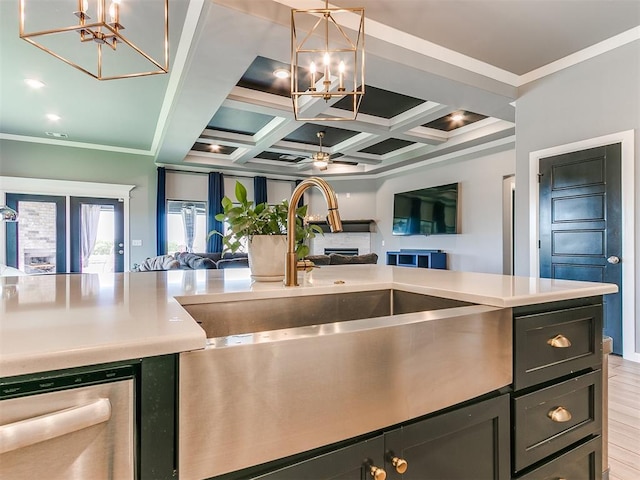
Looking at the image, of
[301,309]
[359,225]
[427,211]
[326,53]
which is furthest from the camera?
[359,225]

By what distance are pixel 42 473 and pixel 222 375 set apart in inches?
10.1

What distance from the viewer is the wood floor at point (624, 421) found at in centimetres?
164

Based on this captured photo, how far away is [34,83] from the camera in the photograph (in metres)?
3.88

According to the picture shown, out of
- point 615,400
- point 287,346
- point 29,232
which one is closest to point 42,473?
point 287,346

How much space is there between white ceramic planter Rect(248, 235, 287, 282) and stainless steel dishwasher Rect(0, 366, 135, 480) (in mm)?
810

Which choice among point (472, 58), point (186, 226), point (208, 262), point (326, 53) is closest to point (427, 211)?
point (472, 58)

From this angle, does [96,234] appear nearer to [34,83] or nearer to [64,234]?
[64,234]

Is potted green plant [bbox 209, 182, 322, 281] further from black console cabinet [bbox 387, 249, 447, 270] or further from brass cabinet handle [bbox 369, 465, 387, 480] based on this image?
black console cabinet [bbox 387, 249, 447, 270]

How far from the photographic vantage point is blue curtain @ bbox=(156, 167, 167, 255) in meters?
6.73

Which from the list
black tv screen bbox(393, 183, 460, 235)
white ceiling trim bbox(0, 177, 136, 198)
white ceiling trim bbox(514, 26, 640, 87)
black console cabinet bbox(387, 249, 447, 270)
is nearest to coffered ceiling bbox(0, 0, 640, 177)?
white ceiling trim bbox(514, 26, 640, 87)

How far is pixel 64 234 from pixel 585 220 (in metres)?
7.39

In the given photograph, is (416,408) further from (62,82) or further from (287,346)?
(62,82)

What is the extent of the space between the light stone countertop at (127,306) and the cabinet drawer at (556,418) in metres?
0.27

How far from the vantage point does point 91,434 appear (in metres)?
0.51
